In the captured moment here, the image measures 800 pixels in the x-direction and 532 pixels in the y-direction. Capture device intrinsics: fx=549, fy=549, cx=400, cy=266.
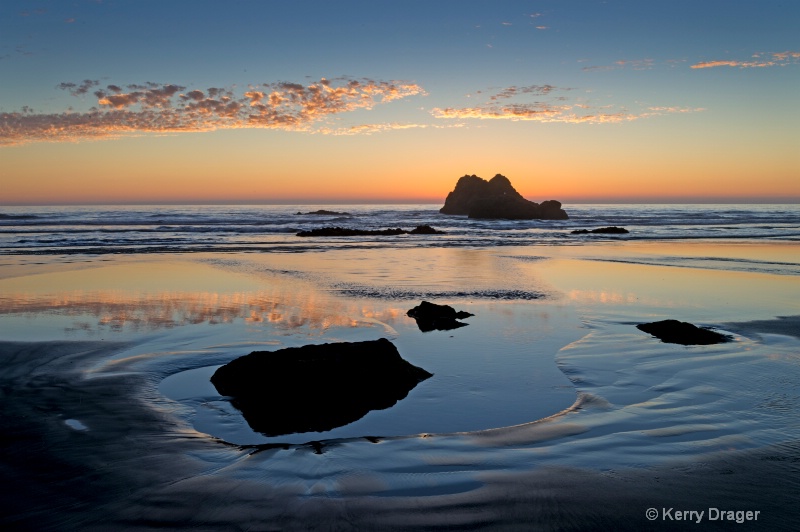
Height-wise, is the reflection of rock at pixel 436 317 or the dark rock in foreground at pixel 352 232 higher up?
the dark rock in foreground at pixel 352 232

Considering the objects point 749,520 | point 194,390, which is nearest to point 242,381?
point 194,390

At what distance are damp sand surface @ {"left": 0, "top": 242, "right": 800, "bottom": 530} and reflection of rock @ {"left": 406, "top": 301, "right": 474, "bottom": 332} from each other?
0.29 meters

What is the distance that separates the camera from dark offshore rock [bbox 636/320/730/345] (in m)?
9.02

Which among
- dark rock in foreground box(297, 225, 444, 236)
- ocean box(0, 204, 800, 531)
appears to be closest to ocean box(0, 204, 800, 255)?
dark rock in foreground box(297, 225, 444, 236)

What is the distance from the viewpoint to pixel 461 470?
4516mm

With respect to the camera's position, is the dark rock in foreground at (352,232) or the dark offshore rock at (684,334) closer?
the dark offshore rock at (684,334)

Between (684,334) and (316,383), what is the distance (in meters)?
6.32

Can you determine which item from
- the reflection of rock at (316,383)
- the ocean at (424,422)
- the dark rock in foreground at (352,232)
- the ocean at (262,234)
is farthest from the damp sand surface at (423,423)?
the dark rock in foreground at (352,232)

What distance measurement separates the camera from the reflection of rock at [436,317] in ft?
34.2

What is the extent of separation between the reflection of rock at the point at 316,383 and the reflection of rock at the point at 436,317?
321 centimetres

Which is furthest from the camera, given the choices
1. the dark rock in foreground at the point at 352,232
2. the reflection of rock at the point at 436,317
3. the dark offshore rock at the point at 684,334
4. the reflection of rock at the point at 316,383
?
the dark rock in foreground at the point at 352,232

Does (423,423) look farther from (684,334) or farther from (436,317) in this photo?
(684,334)

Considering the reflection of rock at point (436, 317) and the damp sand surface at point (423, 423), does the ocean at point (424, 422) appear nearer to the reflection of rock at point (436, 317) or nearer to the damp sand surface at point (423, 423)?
the damp sand surface at point (423, 423)

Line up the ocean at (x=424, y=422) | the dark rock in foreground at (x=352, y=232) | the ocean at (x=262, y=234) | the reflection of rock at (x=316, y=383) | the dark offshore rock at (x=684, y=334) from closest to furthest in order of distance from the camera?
the ocean at (x=424, y=422)
the reflection of rock at (x=316, y=383)
the dark offshore rock at (x=684, y=334)
the ocean at (x=262, y=234)
the dark rock in foreground at (x=352, y=232)
